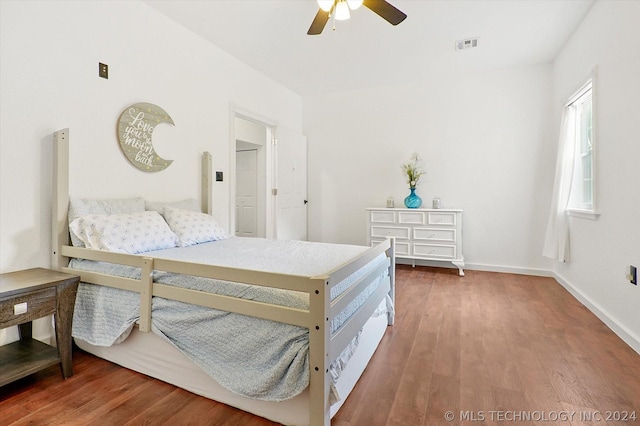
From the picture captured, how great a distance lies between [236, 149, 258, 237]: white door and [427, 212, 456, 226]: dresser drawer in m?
2.88

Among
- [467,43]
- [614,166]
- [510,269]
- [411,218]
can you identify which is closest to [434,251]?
[411,218]

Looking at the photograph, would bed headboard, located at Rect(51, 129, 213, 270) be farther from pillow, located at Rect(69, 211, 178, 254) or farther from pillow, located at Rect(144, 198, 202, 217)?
pillow, located at Rect(144, 198, 202, 217)

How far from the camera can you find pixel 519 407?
4.72 ft

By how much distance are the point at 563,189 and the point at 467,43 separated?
1.81 m

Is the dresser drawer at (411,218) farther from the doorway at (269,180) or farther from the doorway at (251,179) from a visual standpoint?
the doorway at (251,179)

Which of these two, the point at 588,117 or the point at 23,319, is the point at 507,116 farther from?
the point at 23,319

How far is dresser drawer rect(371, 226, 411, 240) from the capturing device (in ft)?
13.2

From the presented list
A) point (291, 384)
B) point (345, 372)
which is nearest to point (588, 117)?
point (345, 372)

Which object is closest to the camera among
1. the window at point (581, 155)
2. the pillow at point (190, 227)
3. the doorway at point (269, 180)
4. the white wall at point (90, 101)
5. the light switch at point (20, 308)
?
the light switch at point (20, 308)

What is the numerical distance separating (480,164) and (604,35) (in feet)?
5.84

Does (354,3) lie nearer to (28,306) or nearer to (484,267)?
(28,306)

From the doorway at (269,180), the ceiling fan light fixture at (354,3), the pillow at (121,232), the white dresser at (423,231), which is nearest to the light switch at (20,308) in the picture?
the pillow at (121,232)

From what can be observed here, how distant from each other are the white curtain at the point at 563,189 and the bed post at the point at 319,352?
320 centimetres

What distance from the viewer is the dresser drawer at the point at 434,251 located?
12.5ft
